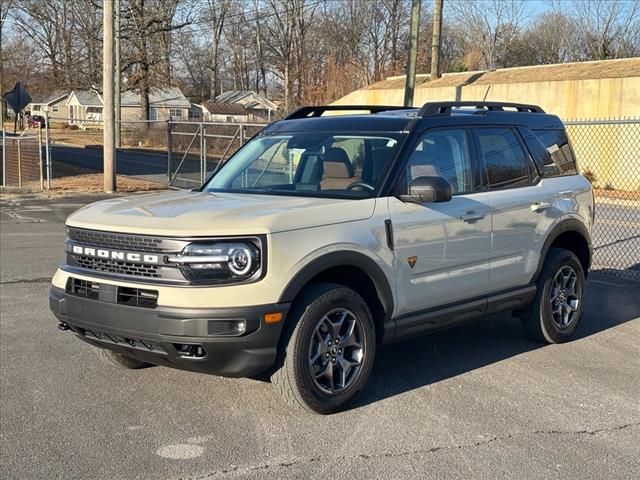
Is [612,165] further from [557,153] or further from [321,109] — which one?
[321,109]

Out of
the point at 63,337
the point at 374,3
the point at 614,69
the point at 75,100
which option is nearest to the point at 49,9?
the point at 75,100

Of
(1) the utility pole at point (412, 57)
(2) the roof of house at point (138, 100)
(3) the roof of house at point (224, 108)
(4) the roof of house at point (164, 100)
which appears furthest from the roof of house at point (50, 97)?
(1) the utility pole at point (412, 57)

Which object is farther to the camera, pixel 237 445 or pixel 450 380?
pixel 450 380

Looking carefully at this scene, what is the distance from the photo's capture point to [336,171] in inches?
212

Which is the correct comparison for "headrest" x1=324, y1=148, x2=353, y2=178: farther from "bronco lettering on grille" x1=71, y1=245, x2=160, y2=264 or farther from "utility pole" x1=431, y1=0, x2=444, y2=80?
"utility pole" x1=431, y1=0, x2=444, y2=80

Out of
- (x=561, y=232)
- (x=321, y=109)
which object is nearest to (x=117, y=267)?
(x=321, y=109)

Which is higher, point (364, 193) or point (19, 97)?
point (19, 97)

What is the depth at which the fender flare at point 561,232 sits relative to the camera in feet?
20.8

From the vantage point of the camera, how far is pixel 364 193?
5.11 meters

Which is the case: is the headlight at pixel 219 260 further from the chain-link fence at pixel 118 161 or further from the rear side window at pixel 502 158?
the chain-link fence at pixel 118 161

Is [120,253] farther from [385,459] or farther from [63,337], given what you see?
[63,337]

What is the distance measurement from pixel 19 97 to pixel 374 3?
159ft

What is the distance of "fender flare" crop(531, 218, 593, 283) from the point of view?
6.35 m

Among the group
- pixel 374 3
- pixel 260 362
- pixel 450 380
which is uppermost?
pixel 374 3
